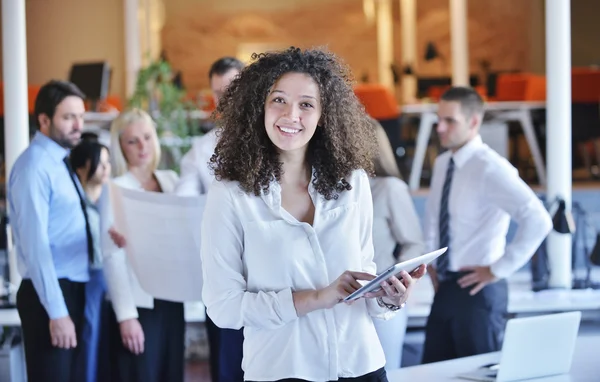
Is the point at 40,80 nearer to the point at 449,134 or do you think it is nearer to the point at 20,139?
the point at 20,139

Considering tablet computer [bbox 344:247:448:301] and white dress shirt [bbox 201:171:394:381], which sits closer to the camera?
tablet computer [bbox 344:247:448:301]

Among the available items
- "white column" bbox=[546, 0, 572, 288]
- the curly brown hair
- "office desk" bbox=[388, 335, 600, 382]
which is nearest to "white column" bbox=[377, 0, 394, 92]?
"white column" bbox=[546, 0, 572, 288]

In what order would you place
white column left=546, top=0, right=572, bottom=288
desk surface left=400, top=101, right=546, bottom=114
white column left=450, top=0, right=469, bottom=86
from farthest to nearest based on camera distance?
white column left=450, top=0, right=469, bottom=86 < desk surface left=400, top=101, right=546, bottom=114 < white column left=546, top=0, right=572, bottom=288

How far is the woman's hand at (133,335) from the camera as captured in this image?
4160mm

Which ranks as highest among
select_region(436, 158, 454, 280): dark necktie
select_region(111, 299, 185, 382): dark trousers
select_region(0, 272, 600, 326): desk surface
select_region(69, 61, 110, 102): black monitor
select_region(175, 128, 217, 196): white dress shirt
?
select_region(69, 61, 110, 102): black monitor

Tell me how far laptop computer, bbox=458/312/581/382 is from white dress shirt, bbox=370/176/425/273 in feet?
3.92

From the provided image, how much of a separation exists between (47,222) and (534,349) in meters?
1.94

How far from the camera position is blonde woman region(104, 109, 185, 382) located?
4.18 meters

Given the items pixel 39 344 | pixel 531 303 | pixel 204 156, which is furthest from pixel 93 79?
pixel 39 344

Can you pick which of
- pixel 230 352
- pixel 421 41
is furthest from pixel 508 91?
pixel 230 352

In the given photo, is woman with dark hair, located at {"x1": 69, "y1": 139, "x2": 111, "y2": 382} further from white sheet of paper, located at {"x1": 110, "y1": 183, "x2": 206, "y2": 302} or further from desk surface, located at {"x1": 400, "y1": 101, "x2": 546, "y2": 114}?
desk surface, located at {"x1": 400, "y1": 101, "x2": 546, "y2": 114}

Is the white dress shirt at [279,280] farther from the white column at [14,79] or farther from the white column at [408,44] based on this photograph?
the white column at [408,44]

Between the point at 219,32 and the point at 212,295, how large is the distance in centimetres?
1519

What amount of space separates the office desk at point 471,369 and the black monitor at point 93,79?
7.85 metres
